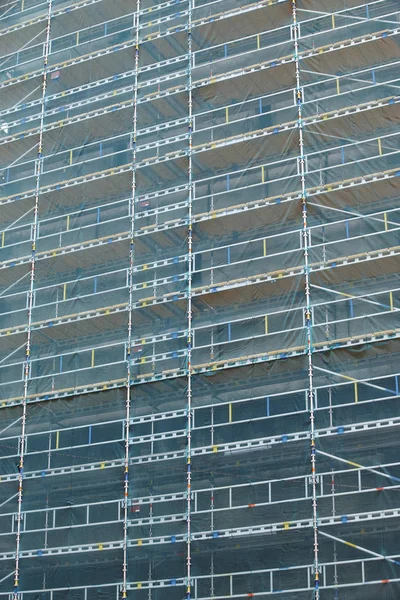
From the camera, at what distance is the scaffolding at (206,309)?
20234 millimetres

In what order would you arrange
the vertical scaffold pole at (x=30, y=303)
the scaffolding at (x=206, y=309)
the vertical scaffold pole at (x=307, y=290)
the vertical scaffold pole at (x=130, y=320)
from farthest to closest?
the vertical scaffold pole at (x=30, y=303) → the vertical scaffold pole at (x=130, y=320) → the scaffolding at (x=206, y=309) → the vertical scaffold pole at (x=307, y=290)

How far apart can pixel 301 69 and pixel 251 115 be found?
1334mm

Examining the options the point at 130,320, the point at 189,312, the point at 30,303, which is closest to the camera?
the point at 189,312

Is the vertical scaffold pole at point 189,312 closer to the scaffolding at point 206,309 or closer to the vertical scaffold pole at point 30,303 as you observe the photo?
the scaffolding at point 206,309

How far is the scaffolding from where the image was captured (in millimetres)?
20234

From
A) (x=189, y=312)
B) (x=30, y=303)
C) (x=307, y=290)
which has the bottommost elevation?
(x=189, y=312)

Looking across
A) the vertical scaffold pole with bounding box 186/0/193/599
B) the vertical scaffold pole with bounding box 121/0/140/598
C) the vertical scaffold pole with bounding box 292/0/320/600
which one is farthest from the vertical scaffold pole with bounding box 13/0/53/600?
the vertical scaffold pole with bounding box 292/0/320/600

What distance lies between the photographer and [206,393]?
2180 centimetres

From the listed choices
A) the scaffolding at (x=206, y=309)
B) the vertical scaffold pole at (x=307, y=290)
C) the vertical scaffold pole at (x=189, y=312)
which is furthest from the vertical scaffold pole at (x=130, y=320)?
the vertical scaffold pole at (x=307, y=290)

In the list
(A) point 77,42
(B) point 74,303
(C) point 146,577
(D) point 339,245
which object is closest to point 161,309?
(B) point 74,303

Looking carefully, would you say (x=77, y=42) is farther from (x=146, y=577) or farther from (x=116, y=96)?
(x=146, y=577)

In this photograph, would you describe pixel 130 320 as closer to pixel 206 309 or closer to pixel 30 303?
pixel 206 309

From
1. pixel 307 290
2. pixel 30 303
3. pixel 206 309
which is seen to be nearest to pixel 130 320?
Result: pixel 206 309

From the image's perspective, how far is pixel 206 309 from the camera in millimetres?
22594
